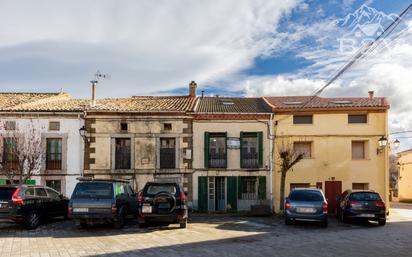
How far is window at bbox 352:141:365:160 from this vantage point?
2453 cm

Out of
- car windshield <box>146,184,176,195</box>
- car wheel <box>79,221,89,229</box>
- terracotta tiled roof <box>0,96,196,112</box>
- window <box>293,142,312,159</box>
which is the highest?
terracotta tiled roof <box>0,96,196,112</box>

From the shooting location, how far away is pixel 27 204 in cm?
Answer: 1454

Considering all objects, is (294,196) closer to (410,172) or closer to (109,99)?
(109,99)

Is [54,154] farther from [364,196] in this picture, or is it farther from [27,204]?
[364,196]

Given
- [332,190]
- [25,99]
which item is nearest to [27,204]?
[25,99]

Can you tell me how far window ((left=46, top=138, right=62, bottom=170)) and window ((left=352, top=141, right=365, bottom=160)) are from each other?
16839 millimetres

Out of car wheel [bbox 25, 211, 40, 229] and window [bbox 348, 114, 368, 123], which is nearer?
car wheel [bbox 25, 211, 40, 229]

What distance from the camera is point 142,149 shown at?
2405 cm

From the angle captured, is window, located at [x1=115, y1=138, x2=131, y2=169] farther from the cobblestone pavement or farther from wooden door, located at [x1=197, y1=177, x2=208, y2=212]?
the cobblestone pavement

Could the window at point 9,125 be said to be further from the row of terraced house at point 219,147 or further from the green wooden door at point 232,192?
the green wooden door at point 232,192

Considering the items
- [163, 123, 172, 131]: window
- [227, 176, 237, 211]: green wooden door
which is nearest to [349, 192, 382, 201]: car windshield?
[227, 176, 237, 211]: green wooden door

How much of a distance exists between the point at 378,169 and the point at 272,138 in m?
6.26

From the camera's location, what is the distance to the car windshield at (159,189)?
1469 cm

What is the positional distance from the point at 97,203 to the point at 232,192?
11.3 meters
